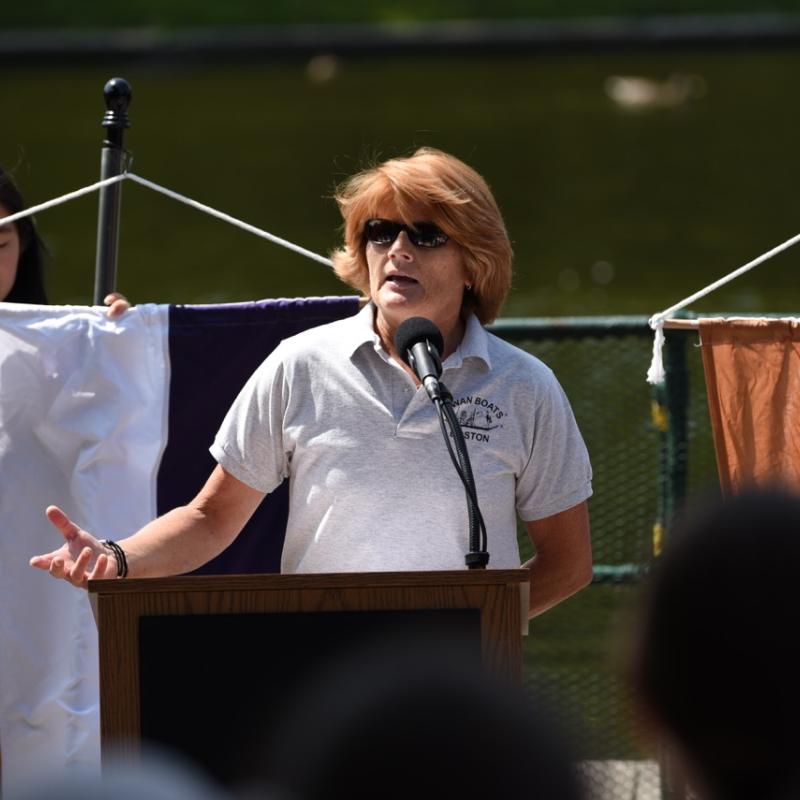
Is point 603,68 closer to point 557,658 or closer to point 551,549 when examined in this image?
point 557,658

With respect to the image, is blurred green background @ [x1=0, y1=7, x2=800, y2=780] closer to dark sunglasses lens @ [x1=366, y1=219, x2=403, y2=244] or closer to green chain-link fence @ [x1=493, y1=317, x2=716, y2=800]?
green chain-link fence @ [x1=493, y1=317, x2=716, y2=800]

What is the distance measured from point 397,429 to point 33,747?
1.30 m

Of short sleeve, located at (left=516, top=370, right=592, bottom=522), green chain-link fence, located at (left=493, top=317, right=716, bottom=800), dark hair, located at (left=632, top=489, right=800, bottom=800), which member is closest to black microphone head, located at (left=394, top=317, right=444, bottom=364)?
short sleeve, located at (left=516, top=370, right=592, bottom=522)

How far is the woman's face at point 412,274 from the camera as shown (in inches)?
134

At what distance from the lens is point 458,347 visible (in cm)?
348

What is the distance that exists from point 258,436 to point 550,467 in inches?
22.4

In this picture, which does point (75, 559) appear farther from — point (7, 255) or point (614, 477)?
point (614, 477)

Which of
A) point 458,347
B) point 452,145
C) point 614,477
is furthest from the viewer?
point 452,145

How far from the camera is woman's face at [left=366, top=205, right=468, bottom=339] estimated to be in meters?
3.40

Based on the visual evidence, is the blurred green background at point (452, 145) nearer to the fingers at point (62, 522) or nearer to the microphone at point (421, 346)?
the microphone at point (421, 346)

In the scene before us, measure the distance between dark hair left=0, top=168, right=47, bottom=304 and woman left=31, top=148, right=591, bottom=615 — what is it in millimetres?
933

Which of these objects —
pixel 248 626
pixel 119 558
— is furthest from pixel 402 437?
pixel 248 626

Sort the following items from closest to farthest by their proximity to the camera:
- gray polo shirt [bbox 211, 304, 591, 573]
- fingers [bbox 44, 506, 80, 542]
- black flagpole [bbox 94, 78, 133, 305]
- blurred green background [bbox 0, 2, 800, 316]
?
fingers [bbox 44, 506, 80, 542] → gray polo shirt [bbox 211, 304, 591, 573] → black flagpole [bbox 94, 78, 133, 305] → blurred green background [bbox 0, 2, 800, 316]

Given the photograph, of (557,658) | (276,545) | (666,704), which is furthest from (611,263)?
(666,704)
